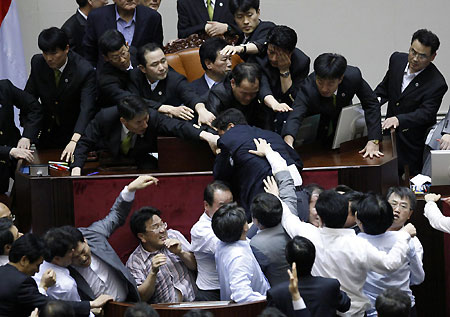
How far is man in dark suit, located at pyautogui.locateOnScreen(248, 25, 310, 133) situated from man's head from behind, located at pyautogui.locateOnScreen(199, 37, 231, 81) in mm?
220

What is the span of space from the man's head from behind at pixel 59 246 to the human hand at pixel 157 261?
16.2 inches

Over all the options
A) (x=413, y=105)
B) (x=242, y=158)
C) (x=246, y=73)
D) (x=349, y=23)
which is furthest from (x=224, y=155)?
(x=349, y=23)

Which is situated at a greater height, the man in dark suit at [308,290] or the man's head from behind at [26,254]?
the man's head from behind at [26,254]

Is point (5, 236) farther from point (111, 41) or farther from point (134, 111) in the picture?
point (111, 41)

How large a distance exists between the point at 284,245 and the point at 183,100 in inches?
58.6

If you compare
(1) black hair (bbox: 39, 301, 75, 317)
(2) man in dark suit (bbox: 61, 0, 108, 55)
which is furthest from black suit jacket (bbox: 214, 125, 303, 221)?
(2) man in dark suit (bbox: 61, 0, 108, 55)

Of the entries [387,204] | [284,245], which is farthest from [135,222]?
[387,204]

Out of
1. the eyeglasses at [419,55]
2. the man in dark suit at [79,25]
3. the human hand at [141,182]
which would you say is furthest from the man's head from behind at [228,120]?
the man in dark suit at [79,25]

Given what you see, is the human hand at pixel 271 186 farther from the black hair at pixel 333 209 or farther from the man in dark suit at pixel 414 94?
the man in dark suit at pixel 414 94

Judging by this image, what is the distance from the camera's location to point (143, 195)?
514 centimetres

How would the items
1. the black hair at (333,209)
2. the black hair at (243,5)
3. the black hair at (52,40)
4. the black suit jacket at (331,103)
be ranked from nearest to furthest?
the black hair at (333,209), the black suit jacket at (331,103), the black hair at (52,40), the black hair at (243,5)

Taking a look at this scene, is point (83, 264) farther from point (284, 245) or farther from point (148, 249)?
point (284, 245)

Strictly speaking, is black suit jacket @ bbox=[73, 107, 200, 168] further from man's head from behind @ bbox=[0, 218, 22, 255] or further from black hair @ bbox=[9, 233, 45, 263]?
black hair @ bbox=[9, 233, 45, 263]

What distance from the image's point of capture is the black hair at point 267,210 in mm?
4332
